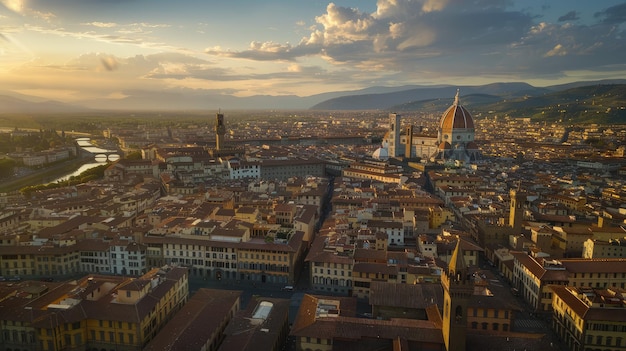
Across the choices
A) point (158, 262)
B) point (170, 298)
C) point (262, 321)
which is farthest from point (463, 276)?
point (158, 262)

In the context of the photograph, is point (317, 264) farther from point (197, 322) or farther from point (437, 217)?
point (437, 217)

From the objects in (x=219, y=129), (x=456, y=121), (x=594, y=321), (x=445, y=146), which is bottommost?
(x=594, y=321)

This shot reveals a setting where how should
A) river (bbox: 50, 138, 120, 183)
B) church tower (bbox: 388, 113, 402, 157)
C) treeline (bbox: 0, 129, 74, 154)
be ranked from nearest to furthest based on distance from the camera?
river (bbox: 50, 138, 120, 183) → church tower (bbox: 388, 113, 402, 157) → treeline (bbox: 0, 129, 74, 154)

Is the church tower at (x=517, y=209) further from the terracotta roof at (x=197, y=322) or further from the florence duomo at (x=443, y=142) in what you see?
the florence duomo at (x=443, y=142)

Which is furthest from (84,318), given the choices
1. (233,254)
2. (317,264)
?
(317,264)

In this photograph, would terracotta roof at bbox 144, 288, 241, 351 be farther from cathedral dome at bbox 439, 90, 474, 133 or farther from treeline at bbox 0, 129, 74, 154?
treeline at bbox 0, 129, 74, 154

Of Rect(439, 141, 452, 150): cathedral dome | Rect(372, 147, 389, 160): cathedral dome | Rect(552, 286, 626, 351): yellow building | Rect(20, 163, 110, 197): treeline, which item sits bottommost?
Rect(552, 286, 626, 351): yellow building

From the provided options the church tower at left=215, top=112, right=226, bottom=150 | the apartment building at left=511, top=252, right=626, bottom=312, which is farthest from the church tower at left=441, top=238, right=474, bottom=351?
the church tower at left=215, top=112, right=226, bottom=150

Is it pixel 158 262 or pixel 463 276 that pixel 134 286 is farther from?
pixel 463 276
